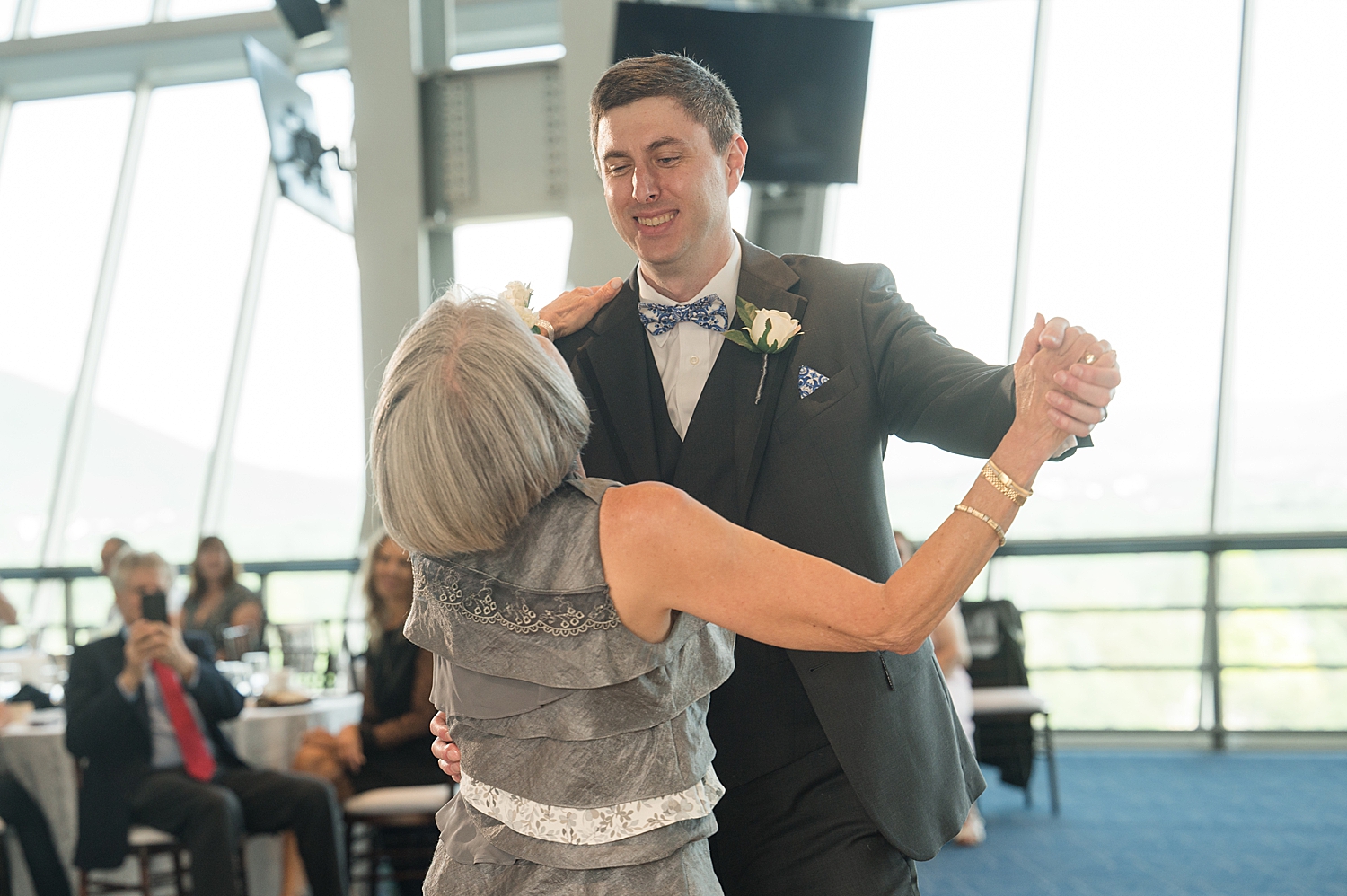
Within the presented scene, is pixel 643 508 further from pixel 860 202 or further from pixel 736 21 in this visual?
pixel 860 202

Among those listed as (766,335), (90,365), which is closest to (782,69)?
(766,335)

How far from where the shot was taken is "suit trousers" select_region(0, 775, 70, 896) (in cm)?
392

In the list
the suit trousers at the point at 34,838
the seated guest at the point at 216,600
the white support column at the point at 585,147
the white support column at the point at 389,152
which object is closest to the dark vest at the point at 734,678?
the suit trousers at the point at 34,838

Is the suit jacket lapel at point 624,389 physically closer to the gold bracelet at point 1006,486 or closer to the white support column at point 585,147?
the gold bracelet at point 1006,486

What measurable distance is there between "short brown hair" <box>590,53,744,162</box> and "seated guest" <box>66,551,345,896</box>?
2729mm

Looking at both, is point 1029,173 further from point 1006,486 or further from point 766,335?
point 1006,486

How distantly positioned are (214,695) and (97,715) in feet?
1.21

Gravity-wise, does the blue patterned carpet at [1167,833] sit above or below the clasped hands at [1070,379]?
below

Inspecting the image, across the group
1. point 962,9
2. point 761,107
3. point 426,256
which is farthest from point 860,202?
point 426,256

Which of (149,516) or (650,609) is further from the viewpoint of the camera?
(149,516)

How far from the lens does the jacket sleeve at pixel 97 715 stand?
3.73 meters

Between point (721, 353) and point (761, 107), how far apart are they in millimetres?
3657

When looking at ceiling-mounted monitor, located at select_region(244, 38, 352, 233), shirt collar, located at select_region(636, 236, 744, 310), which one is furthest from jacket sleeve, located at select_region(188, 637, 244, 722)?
shirt collar, located at select_region(636, 236, 744, 310)

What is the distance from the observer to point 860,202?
7016 mm
